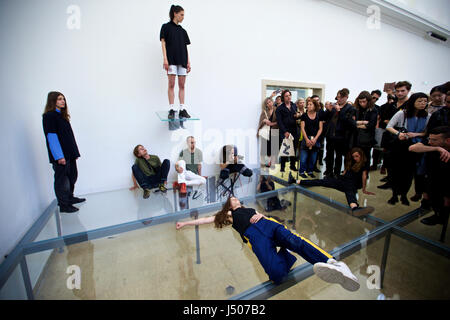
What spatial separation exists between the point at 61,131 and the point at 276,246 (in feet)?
8.00

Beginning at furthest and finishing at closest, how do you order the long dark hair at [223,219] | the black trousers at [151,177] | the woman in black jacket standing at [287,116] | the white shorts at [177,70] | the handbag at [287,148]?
the handbag at [287,148] < the woman in black jacket standing at [287,116] < the black trousers at [151,177] < the white shorts at [177,70] < the long dark hair at [223,219]

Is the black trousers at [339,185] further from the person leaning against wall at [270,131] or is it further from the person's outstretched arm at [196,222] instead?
the person's outstretched arm at [196,222]

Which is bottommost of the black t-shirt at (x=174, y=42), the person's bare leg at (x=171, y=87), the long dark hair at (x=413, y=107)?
the long dark hair at (x=413, y=107)

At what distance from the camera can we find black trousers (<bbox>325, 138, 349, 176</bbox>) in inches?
112

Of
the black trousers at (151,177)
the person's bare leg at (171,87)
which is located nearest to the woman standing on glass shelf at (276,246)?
the black trousers at (151,177)

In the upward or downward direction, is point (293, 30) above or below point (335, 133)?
above

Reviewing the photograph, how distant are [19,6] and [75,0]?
1.92ft

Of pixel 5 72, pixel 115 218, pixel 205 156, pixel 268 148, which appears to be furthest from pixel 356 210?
pixel 5 72

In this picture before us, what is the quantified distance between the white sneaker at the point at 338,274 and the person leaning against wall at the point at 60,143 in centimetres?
257

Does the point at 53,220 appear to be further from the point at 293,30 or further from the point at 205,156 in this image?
the point at 293,30

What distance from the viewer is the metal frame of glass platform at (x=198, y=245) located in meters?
1.25

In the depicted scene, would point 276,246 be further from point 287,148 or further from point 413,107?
point 287,148

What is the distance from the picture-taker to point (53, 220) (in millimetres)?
2102

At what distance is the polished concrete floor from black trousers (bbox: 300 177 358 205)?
31 cm
